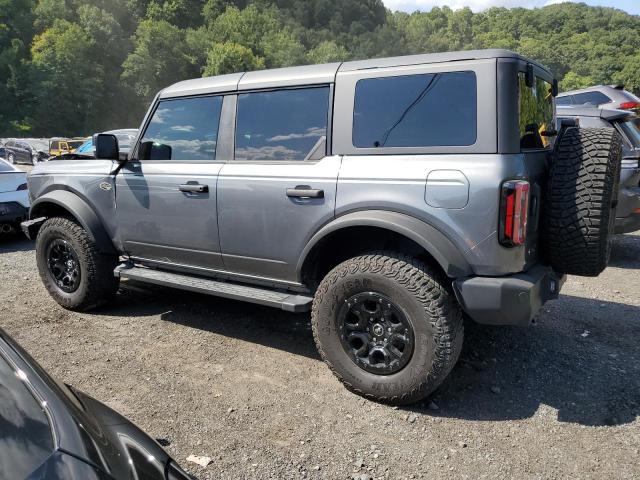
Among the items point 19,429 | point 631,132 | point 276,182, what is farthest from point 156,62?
point 19,429

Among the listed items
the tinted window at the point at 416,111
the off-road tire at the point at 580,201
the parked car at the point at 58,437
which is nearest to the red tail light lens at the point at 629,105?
the off-road tire at the point at 580,201

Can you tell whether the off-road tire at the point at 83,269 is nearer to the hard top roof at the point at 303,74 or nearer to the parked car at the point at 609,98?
the hard top roof at the point at 303,74

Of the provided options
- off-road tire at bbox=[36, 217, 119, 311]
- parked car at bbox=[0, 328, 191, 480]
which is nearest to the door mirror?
off-road tire at bbox=[36, 217, 119, 311]

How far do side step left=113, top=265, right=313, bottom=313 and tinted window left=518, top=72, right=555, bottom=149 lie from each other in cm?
175

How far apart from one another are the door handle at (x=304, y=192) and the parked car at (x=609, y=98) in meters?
7.70

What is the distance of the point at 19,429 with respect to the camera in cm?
125

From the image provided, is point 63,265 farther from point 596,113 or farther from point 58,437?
point 596,113

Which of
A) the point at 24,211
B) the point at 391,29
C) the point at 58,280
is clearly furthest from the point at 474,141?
the point at 391,29

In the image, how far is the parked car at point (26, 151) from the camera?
27.8 meters

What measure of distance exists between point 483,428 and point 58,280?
4023 mm

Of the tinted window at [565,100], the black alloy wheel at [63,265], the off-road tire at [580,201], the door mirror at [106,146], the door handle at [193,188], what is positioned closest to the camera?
the off-road tire at [580,201]

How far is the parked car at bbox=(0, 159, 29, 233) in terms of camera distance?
7.67m

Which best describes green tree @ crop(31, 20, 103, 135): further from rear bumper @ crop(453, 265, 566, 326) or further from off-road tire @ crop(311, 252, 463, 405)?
rear bumper @ crop(453, 265, 566, 326)

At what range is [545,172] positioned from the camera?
314 centimetres
